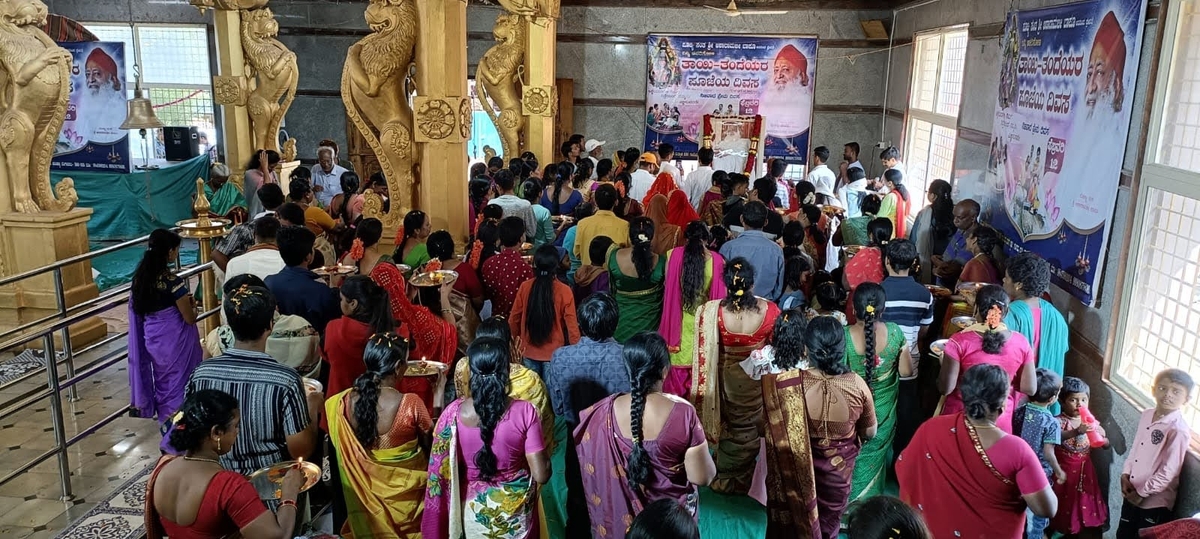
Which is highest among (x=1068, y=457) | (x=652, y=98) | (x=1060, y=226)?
(x=652, y=98)

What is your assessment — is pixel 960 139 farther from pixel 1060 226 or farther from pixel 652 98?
pixel 652 98

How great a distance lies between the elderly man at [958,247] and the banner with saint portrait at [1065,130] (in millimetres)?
258

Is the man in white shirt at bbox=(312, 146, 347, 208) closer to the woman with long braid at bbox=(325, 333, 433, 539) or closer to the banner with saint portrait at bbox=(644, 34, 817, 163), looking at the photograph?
the banner with saint portrait at bbox=(644, 34, 817, 163)

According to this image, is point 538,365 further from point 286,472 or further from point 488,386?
point 286,472

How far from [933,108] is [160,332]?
8210 mm

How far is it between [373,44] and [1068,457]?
5.08m

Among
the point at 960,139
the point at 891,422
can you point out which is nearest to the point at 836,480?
the point at 891,422

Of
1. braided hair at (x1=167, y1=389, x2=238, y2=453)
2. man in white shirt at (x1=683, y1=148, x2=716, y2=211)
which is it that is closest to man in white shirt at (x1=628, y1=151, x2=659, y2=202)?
man in white shirt at (x1=683, y1=148, x2=716, y2=211)

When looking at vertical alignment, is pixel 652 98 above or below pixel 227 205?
above

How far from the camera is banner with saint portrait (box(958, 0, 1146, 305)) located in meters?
4.45

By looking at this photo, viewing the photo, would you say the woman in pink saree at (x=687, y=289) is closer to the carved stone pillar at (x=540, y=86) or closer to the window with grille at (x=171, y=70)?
the carved stone pillar at (x=540, y=86)

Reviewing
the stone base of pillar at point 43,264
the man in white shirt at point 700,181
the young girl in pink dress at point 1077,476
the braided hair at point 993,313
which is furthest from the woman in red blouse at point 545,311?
the stone base of pillar at point 43,264

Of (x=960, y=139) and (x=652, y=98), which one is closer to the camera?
(x=960, y=139)

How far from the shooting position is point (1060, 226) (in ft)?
16.5
